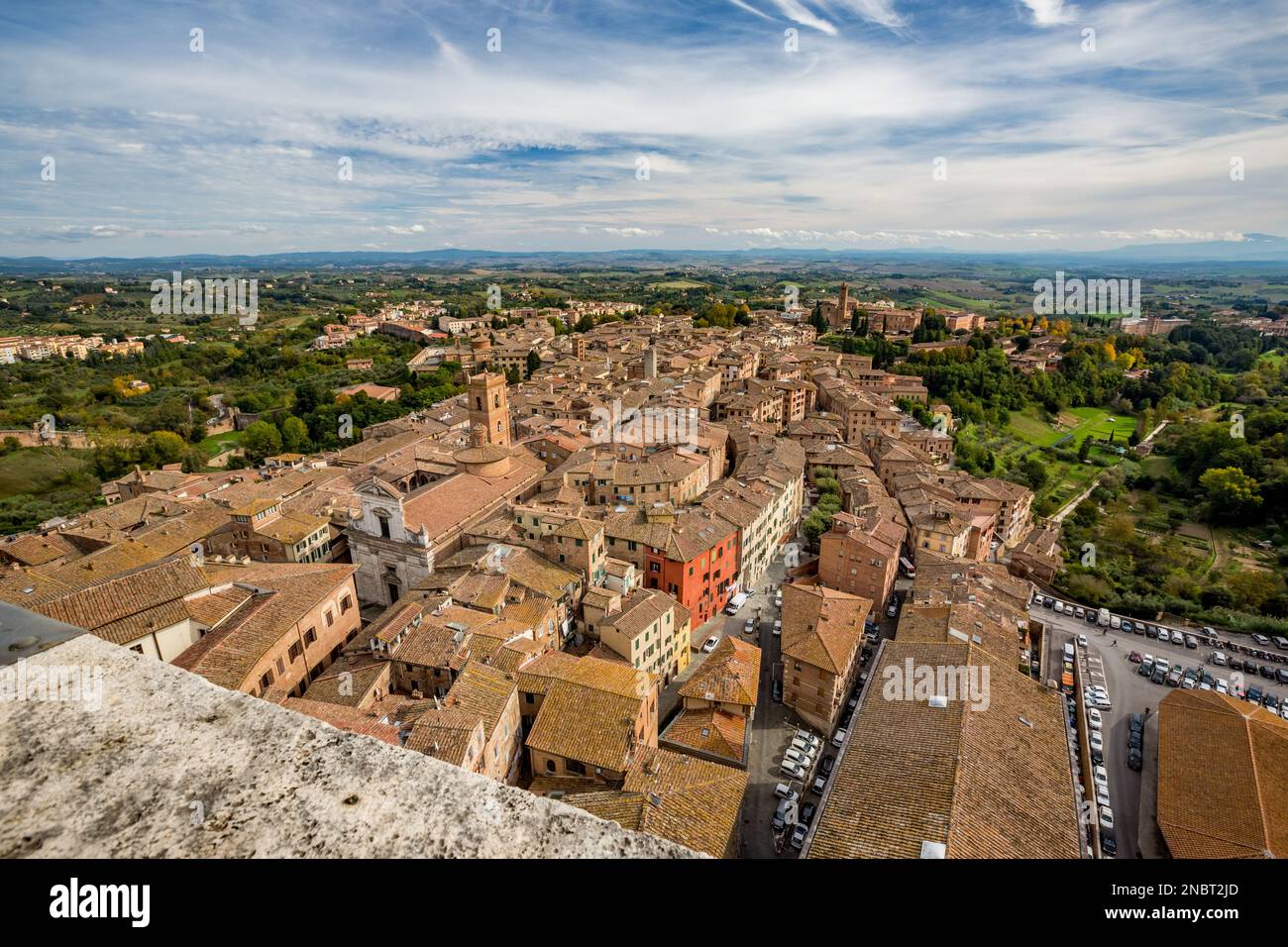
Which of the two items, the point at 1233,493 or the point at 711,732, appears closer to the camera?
the point at 711,732

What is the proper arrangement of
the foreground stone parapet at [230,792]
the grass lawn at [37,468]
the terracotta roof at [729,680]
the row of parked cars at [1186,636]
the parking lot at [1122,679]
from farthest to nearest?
the grass lawn at [37,468]
the row of parked cars at [1186,636]
the terracotta roof at [729,680]
the parking lot at [1122,679]
the foreground stone parapet at [230,792]

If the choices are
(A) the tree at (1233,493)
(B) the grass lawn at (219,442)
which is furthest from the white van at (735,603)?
(B) the grass lawn at (219,442)

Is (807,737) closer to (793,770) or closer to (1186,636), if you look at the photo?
(793,770)

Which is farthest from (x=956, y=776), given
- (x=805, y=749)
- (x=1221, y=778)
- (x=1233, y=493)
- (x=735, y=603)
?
(x=1233, y=493)

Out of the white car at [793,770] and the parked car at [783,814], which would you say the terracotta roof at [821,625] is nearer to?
the white car at [793,770]

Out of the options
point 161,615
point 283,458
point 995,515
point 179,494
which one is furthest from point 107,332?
point 995,515

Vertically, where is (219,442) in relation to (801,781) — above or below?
above

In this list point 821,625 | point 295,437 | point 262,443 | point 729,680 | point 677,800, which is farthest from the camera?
point 295,437
